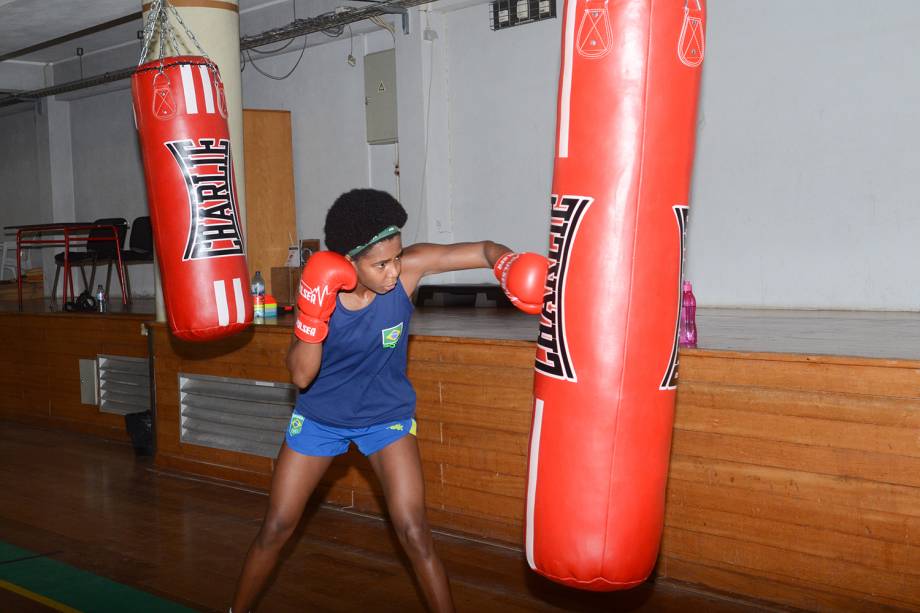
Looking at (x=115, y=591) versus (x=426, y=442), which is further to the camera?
(x=426, y=442)

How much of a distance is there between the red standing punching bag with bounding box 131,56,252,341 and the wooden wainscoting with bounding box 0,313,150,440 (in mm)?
3198

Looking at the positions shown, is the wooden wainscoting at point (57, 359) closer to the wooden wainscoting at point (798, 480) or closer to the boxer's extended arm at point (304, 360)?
the boxer's extended arm at point (304, 360)

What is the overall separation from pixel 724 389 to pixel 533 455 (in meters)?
1.37

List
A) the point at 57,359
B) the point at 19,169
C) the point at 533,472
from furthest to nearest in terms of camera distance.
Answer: the point at 19,169 → the point at 57,359 → the point at 533,472

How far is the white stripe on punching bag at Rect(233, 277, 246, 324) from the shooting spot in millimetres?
3592

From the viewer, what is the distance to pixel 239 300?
11.8 feet

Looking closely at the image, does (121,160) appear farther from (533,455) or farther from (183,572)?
(533,455)

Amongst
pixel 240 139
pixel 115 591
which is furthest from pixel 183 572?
pixel 240 139

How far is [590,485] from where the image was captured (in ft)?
6.98

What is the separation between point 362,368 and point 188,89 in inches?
56.3

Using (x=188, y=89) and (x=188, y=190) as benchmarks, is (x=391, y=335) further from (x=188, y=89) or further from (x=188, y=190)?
(x=188, y=89)

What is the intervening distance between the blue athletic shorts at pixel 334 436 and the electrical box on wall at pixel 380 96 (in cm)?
578

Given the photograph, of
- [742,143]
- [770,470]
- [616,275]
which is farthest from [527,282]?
[742,143]

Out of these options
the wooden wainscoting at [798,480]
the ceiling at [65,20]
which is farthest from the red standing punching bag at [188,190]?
the ceiling at [65,20]
